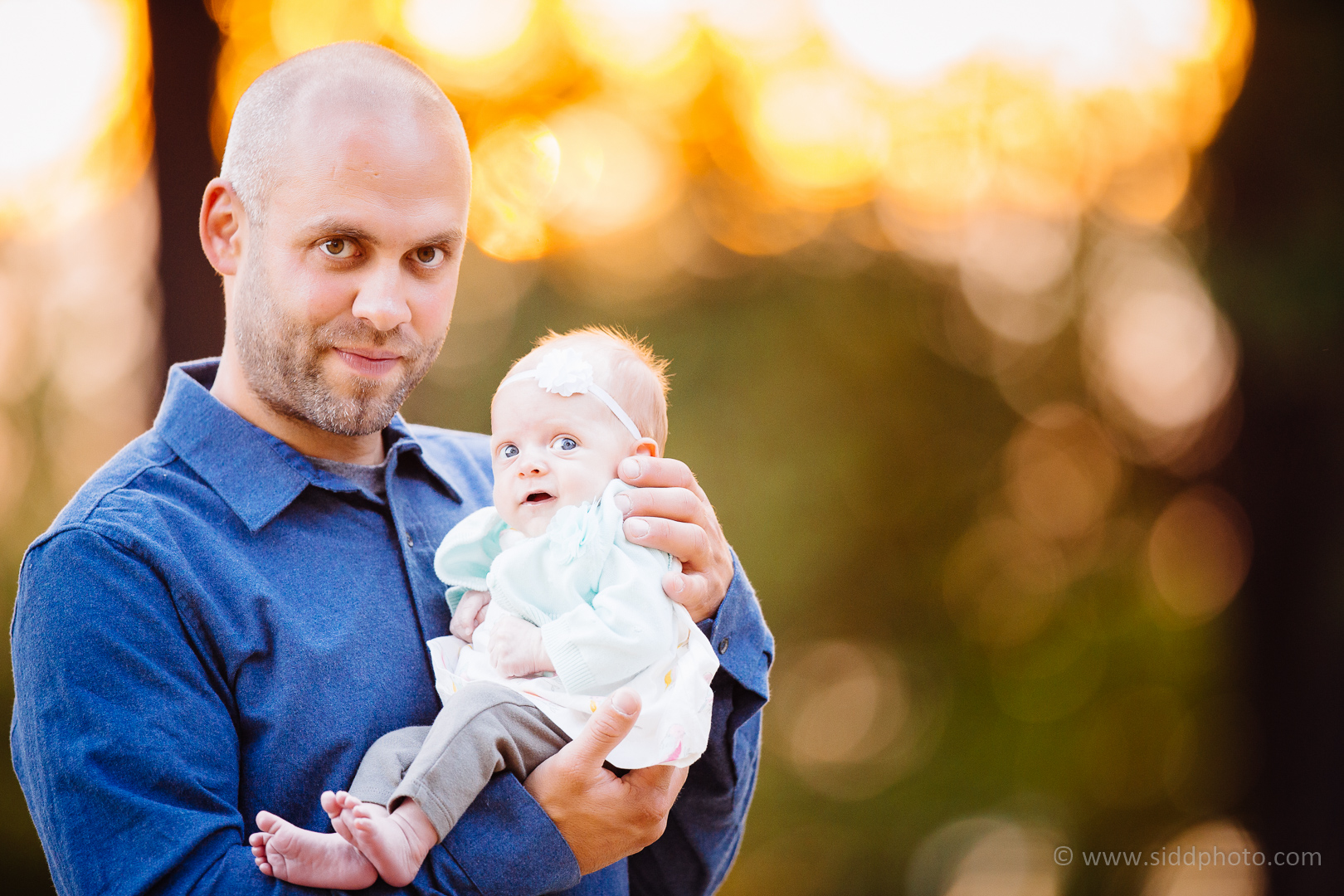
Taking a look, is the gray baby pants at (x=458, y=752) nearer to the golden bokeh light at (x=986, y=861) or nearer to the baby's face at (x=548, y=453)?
the baby's face at (x=548, y=453)

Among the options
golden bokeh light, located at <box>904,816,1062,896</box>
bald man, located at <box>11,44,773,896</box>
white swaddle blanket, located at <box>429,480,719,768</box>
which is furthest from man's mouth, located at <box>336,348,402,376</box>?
golden bokeh light, located at <box>904,816,1062,896</box>

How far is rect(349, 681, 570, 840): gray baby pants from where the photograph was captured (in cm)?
165

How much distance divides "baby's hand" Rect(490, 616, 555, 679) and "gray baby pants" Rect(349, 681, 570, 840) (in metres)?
0.06

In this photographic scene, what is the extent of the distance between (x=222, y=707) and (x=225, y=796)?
0.46 feet

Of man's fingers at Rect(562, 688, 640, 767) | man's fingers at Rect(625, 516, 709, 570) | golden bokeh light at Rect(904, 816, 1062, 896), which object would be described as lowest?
golden bokeh light at Rect(904, 816, 1062, 896)

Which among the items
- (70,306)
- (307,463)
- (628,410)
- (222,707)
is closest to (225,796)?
(222,707)

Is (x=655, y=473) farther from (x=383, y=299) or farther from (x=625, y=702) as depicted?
(x=383, y=299)

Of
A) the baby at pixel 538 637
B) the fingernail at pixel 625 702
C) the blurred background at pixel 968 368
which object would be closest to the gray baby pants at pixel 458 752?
the baby at pixel 538 637

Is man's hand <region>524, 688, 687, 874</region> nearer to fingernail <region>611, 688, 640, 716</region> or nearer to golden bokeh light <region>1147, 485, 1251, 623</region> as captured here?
fingernail <region>611, 688, 640, 716</region>

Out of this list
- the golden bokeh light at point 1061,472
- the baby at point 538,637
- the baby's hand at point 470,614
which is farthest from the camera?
the golden bokeh light at point 1061,472

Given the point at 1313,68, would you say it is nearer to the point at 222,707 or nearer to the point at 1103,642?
the point at 1103,642

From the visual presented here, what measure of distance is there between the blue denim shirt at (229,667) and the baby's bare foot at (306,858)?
1.3 inches

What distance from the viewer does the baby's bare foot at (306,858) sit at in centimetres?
152

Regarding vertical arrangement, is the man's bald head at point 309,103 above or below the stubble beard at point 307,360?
above
